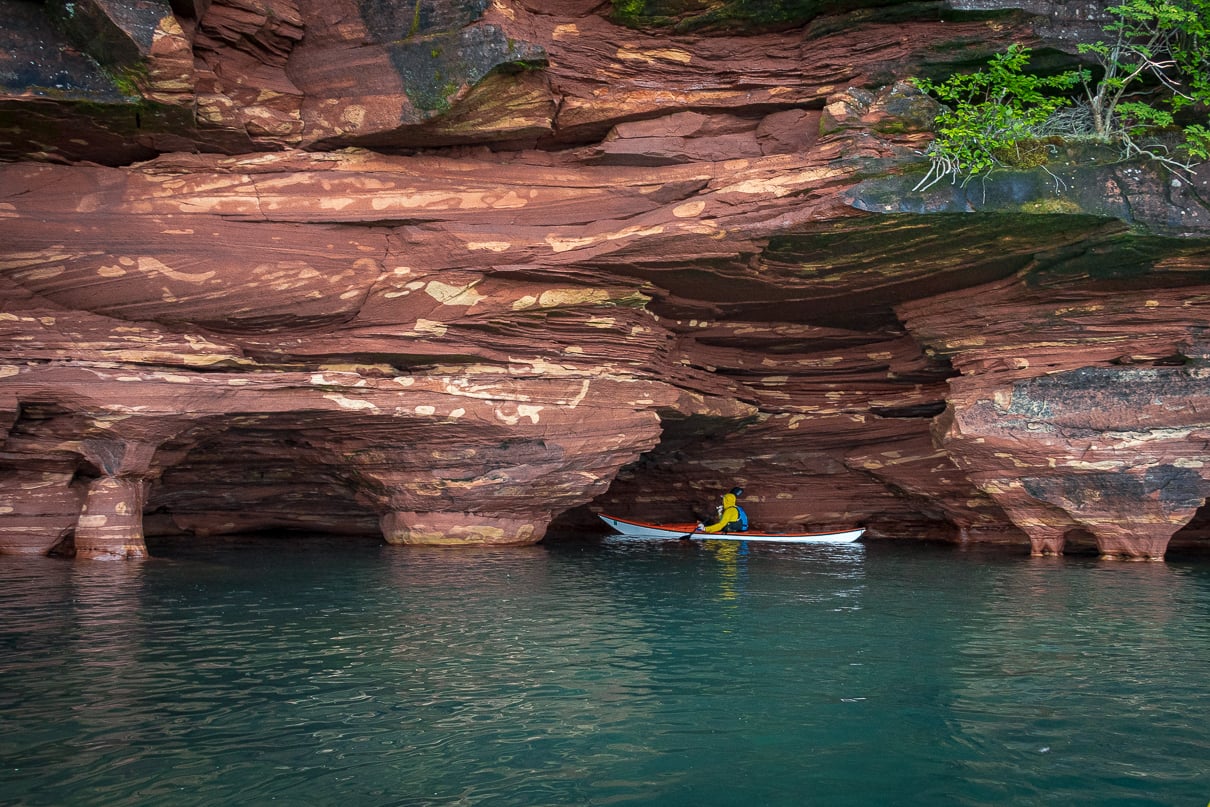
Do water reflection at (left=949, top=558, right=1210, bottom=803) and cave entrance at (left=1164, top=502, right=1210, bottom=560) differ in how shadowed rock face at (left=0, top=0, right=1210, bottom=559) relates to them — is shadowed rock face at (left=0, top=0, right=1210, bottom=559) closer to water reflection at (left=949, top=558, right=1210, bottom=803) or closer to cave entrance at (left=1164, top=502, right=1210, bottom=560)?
cave entrance at (left=1164, top=502, right=1210, bottom=560)

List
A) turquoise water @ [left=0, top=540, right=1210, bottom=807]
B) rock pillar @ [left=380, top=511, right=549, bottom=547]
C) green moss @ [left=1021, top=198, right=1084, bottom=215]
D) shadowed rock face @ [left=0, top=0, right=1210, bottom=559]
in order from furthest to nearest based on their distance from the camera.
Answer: rock pillar @ [left=380, top=511, right=549, bottom=547] < shadowed rock face @ [left=0, top=0, right=1210, bottom=559] < green moss @ [left=1021, top=198, right=1084, bottom=215] < turquoise water @ [left=0, top=540, right=1210, bottom=807]

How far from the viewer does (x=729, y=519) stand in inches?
945

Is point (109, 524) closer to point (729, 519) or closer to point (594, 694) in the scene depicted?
point (594, 694)

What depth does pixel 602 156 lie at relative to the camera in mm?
16422

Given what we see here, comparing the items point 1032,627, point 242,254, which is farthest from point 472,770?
point 242,254

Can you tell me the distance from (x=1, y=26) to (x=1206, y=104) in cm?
1833

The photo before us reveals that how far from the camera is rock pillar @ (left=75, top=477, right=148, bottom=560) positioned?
1594 cm

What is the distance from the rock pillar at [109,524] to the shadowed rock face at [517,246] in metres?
0.05

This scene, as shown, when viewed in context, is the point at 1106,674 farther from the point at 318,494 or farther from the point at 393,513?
the point at 318,494

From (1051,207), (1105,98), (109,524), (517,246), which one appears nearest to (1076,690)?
(1051,207)

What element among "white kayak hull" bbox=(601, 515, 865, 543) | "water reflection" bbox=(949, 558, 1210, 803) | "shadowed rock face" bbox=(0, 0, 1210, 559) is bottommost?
"white kayak hull" bbox=(601, 515, 865, 543)

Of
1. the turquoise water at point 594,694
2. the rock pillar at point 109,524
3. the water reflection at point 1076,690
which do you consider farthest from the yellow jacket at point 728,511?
the rock pillar at point 109,524

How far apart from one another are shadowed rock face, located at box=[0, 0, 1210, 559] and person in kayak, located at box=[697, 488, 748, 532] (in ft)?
18.0

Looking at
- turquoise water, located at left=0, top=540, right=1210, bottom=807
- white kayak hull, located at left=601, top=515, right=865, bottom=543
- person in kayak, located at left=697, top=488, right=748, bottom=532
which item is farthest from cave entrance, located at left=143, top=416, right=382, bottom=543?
person in kayak, located at left=697, top=488, right=748, bottom=532
